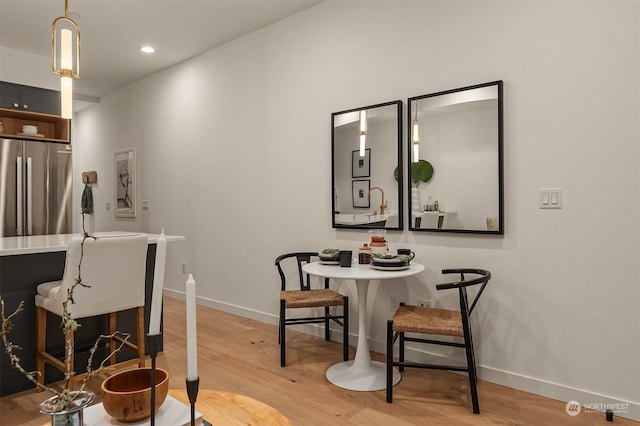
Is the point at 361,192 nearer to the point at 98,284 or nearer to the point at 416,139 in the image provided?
the point at 416,139

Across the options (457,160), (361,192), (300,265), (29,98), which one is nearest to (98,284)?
(300,265)

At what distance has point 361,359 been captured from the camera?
9.00 feet

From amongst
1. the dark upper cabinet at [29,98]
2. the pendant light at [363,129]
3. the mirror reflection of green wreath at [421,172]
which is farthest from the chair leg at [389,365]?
the dark upper cabinet at [29,98]

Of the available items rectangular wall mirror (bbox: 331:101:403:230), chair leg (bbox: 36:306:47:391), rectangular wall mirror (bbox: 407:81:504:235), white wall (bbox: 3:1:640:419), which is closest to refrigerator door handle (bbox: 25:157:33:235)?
white wall (bbox: 3:1:640:419)

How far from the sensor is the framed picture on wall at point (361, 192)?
3229mm

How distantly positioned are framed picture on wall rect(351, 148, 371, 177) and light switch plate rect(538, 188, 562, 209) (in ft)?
3.99

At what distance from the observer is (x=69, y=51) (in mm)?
2031

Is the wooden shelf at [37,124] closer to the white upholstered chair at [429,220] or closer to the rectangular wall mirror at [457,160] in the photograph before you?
the rectangular wall mirror at [457,160]

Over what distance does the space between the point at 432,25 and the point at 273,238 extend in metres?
2.23

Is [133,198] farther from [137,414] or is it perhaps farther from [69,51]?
[137,414]

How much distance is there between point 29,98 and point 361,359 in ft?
15.6

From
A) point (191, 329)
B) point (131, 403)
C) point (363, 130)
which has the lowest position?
point (131, 403)

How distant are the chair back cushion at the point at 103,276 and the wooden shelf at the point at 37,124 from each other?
3018 millimetres

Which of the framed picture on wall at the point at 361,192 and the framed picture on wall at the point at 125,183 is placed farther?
the framed picture on wall at the point at 125,183
